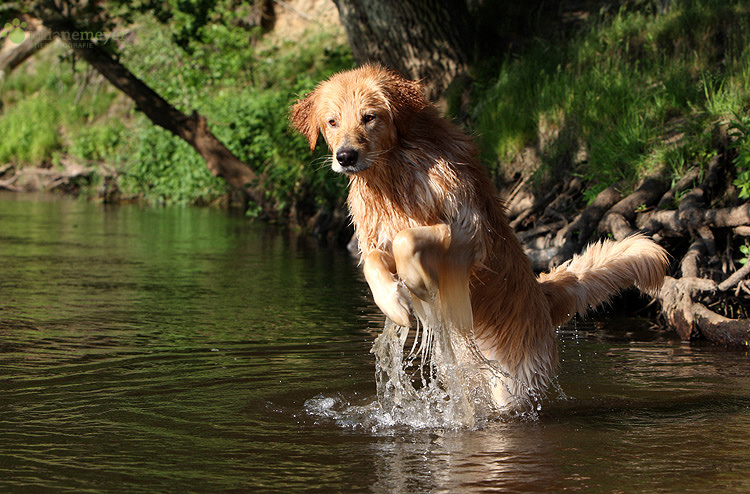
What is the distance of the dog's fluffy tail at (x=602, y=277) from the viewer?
5281 mm

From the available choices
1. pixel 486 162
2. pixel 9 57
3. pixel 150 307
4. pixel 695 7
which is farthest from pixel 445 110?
pixel 9 57

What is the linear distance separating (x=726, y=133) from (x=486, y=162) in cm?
336

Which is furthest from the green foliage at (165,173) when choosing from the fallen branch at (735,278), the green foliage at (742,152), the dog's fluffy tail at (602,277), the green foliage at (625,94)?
the dog's fluffy tail at (602,277)

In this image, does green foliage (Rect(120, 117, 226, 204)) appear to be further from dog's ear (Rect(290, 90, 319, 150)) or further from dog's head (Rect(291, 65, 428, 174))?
dog's head (Rect(291, 65, 428, 174))

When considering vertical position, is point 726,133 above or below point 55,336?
above

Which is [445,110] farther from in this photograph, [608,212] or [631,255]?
[631,255]

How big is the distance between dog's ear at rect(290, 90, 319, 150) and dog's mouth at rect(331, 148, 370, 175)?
46 cm

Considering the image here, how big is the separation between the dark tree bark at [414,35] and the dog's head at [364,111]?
706cm

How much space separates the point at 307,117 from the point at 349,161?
2.17 feet

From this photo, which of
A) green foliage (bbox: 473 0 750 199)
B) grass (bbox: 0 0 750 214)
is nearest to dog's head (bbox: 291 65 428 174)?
grass (bbox: 0 0 750 214)

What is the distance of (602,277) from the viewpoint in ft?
17.4

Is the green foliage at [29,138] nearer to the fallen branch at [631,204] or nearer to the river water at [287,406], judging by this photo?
the river water at [287,406]

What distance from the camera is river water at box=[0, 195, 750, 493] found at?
385 cm

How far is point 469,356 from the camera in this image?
5.00 meters
